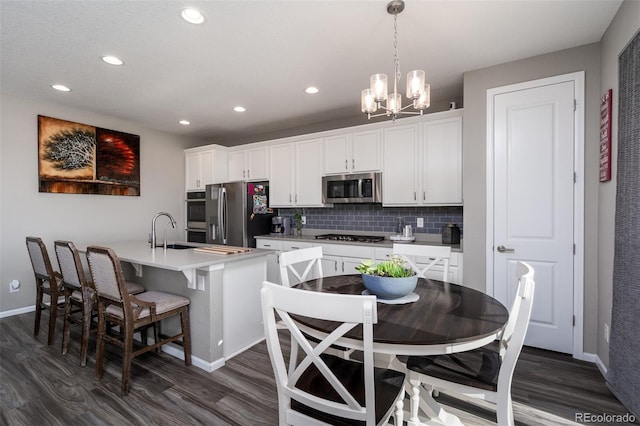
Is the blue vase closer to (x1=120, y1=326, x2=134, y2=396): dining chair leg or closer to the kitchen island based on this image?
the kitchen island

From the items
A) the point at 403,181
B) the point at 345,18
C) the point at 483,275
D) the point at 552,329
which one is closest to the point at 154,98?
the point at 345,18

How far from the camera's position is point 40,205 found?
12.3ft

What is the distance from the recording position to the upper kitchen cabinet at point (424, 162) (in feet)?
10.5

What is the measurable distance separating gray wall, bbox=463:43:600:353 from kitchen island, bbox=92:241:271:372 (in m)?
2.09

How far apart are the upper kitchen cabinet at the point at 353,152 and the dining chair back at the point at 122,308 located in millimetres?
2499

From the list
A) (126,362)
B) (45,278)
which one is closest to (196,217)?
(45,278)

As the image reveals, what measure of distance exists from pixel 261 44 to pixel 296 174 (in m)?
2.12

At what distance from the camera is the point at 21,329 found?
315 cm

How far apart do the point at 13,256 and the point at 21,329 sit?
985mm

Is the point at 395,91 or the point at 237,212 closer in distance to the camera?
the point at 395,91

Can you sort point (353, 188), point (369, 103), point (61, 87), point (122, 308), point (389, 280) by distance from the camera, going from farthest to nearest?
1. point (353, 188)
2. point (61, 87)
3. point (122, 308)
4. point (369, 103)
5. point (389, 280)

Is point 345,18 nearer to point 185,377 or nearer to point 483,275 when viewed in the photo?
point 483,275

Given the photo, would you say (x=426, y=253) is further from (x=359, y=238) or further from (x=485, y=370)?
(x=359, y=238)

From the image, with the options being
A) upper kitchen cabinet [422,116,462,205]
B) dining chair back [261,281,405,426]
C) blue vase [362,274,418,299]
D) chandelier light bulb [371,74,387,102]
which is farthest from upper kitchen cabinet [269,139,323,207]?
dining chair back [261,281,405,426]
